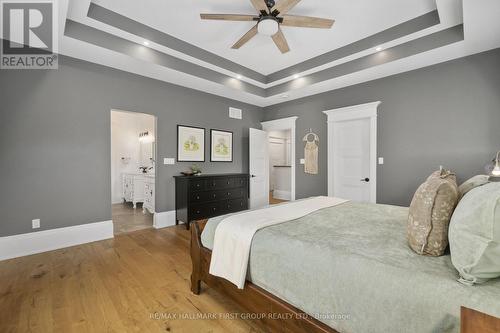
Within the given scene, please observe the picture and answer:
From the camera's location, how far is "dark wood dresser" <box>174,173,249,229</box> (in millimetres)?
3852

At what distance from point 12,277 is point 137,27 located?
3204 millimetres

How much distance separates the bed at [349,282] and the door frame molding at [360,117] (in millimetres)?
2167

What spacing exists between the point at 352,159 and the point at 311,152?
0.82 meters

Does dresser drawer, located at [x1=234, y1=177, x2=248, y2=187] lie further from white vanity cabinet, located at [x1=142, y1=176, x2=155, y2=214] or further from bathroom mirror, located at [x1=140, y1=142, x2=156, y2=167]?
bathroom mirror, located at [x1=140, y1=142, x2=156, y2=167]

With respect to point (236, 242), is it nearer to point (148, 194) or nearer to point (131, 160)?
point (148, 194)

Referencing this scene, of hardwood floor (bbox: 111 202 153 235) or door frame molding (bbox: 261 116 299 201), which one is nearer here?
hardwood floor (bbox: 111 202 153 235)

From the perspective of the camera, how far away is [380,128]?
12.3 feet

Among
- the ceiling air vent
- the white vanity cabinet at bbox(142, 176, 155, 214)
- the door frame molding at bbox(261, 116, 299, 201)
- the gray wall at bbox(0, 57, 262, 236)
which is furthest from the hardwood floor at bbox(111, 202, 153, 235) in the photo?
the door frame molding at bbox(261, 116, 299, 201)

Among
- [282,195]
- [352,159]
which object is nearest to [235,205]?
[352,159]

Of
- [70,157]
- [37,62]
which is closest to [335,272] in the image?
[70,157]

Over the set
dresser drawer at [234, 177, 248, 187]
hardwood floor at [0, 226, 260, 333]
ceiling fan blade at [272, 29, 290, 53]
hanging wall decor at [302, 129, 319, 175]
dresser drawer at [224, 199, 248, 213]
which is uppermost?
ceiling fan blade at [272, 29, 290, 53]

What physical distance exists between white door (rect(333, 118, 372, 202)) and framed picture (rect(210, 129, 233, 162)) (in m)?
2.25

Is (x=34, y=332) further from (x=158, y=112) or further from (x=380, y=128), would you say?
(x=380, y=128)

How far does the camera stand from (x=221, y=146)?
4898 millimetres
